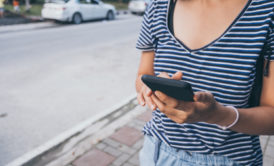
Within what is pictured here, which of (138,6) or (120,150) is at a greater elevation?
(138,6)

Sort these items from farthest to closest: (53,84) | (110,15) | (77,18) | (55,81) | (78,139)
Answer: (110,15)
(77,18)
(55,81)
(53,84)
(78,139)

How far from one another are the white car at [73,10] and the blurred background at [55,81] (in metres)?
2.71

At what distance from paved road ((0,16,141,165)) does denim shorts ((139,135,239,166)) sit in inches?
94.1

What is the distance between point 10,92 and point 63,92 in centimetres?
100

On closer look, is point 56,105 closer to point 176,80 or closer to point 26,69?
point 26,69

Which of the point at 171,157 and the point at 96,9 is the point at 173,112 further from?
the point at 96,9

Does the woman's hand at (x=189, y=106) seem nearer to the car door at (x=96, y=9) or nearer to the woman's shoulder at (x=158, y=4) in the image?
the woman's shoulder at (x=158, y=4)

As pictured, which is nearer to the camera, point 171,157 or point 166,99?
point 166,99

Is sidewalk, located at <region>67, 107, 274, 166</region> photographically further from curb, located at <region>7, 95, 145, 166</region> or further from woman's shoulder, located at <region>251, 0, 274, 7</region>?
woman's shoulder, located at <region>251, 0, 274, 7</region>

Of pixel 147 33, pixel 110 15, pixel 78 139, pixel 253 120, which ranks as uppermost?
pixel 110 15

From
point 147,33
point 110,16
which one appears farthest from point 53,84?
point 110,16

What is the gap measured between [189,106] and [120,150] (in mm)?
2362

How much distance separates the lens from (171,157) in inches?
40.9

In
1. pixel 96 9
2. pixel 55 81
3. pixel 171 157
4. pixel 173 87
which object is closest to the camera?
pixel 173 87
